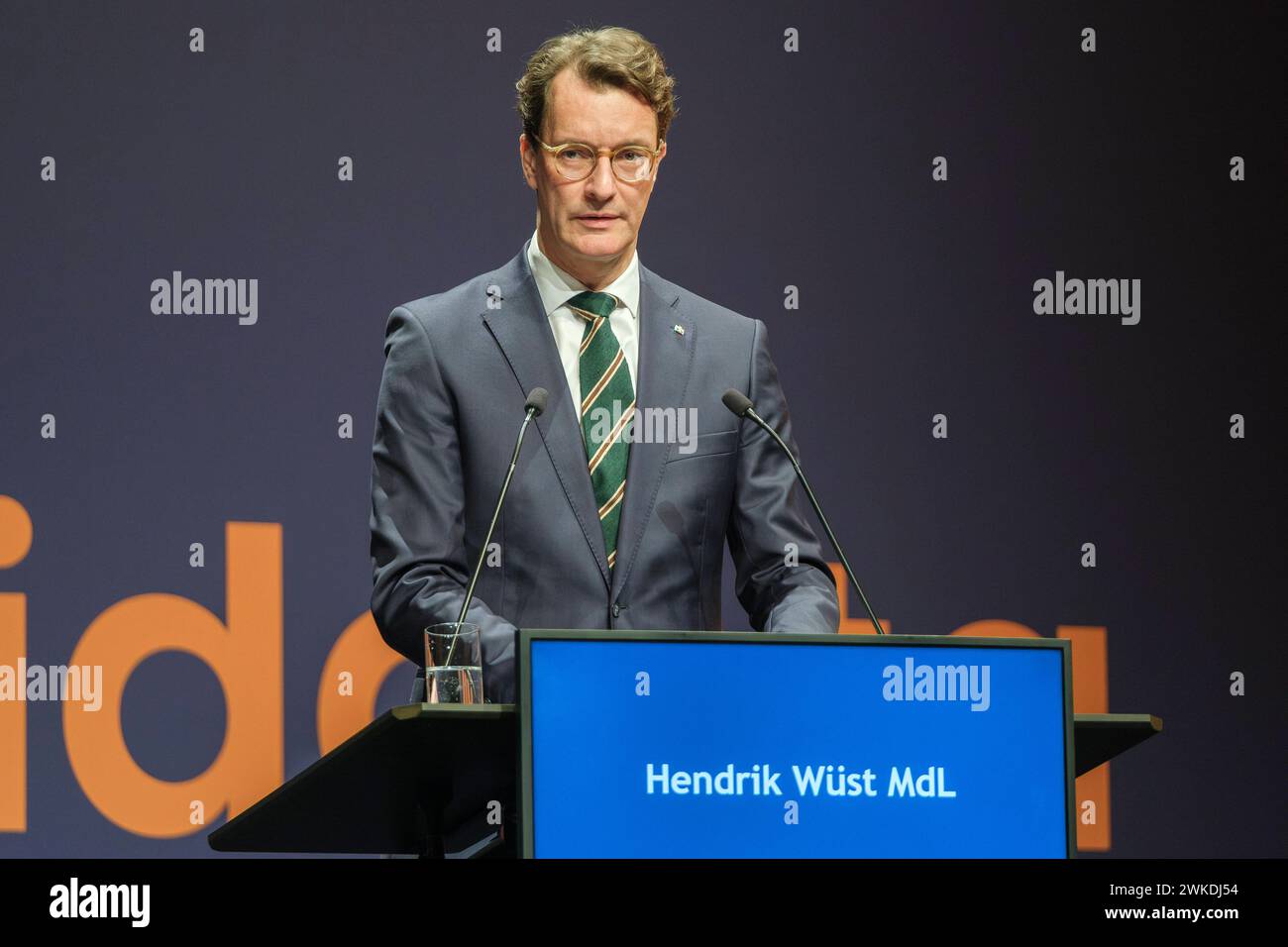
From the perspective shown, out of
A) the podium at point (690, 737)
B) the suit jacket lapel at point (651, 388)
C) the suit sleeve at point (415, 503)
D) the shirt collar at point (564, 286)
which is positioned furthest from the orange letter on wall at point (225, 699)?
the podium at point (690, 737)

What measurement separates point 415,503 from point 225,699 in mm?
1357

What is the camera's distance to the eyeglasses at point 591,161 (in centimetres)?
280

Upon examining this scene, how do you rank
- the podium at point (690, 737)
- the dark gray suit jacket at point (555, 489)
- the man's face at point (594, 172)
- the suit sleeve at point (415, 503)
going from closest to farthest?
the podium at point (690, 737) → the suit sleeve at point (415, 503) → the dark gray suit jacket at point (555, 489) → the man's face at point (594, 172)

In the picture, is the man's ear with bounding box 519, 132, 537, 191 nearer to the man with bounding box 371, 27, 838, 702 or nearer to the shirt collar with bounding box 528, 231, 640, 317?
the man with bounding box 371, 27, 838, 702

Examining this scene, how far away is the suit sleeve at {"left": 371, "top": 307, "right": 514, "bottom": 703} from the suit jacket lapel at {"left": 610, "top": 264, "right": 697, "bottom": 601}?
264mm

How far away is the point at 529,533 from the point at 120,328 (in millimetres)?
1610

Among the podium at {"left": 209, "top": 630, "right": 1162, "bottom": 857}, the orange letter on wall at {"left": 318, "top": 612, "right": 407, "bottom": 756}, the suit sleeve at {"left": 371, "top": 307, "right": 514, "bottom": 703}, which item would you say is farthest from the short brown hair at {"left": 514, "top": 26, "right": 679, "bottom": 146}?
the orange letter on wall at {"left": 318, "top": 612, "right": 407, "bottom": 756}

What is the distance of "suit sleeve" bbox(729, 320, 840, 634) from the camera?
2707 millimetres

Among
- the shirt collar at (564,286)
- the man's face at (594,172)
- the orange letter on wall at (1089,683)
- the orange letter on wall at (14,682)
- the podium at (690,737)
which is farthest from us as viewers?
the orange letter on wall at (1089,683)
